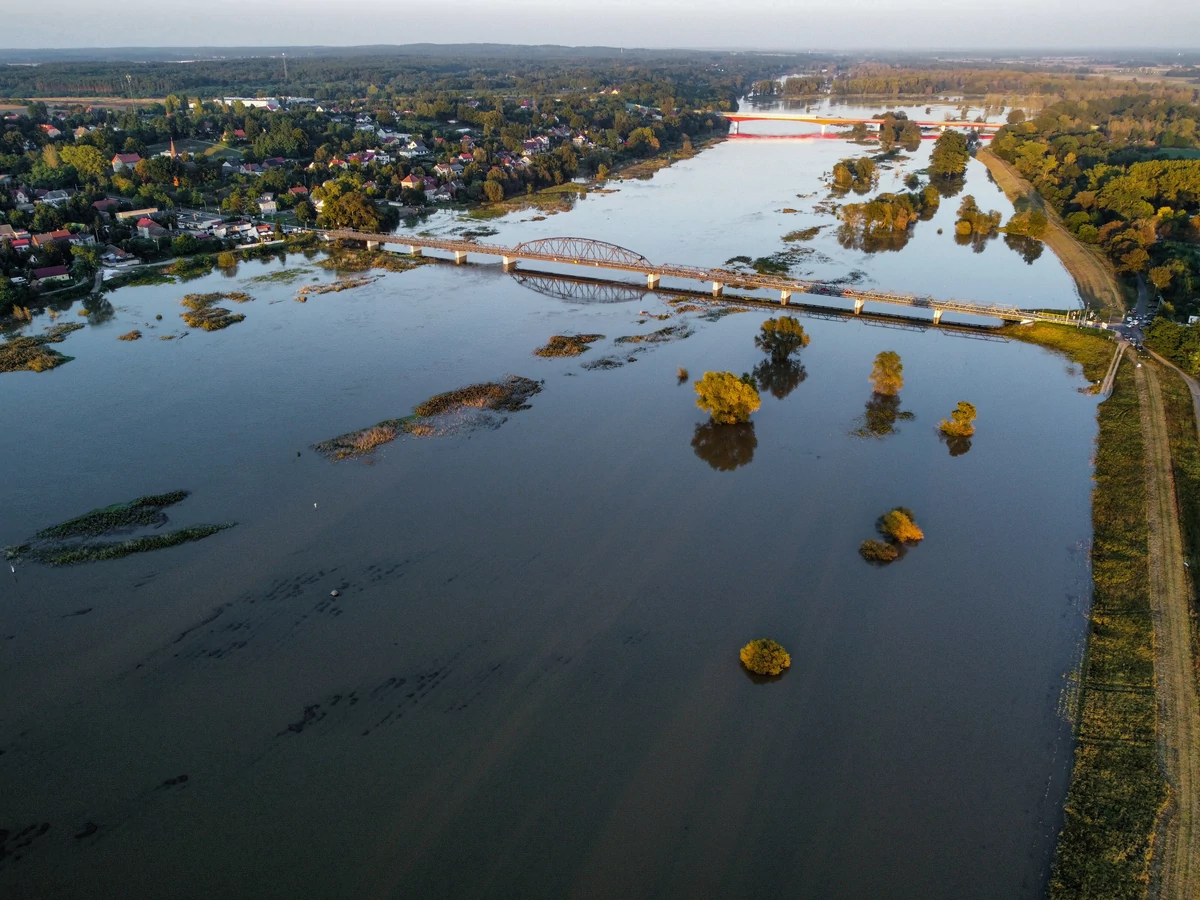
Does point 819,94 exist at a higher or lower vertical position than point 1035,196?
higher

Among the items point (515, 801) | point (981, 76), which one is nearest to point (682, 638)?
point (515, 801)

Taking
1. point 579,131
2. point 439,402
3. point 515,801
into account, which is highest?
point 579,131

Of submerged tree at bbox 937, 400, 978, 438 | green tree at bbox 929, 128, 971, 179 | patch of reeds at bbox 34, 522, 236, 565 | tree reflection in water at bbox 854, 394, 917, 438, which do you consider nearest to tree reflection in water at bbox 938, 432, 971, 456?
submerged tree at bbox 937, 400, 978, 438

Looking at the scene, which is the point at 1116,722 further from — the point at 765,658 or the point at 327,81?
the point at 327,81

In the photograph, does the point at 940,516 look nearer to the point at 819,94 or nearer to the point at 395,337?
the point at 395,337

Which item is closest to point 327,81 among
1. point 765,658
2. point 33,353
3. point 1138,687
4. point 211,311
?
point 211,311

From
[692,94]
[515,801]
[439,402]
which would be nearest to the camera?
[515,801]

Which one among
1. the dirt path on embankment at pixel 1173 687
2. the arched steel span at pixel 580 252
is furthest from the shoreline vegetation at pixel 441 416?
the dirt path on embankment at pixel 1173 687
